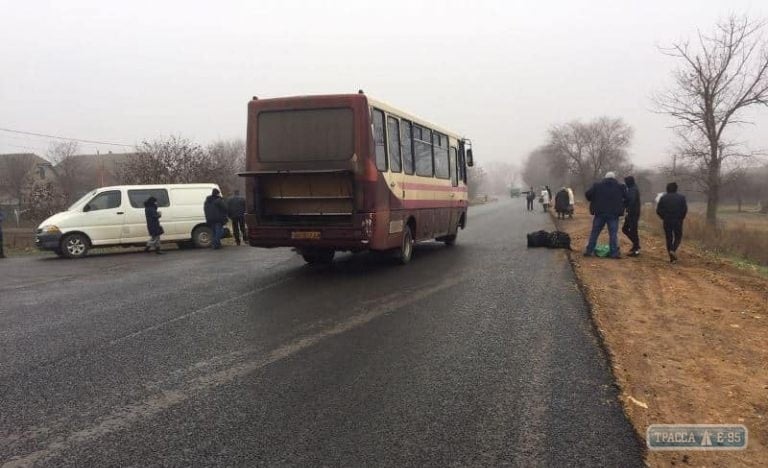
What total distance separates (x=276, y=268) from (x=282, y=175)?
2.41 metres

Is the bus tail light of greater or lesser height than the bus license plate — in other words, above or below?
above

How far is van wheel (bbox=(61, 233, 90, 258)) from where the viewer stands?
48.6ft

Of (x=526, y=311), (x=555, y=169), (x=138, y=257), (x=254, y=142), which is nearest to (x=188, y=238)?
(x=138, y=257)

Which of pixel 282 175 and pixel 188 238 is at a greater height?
pixel 282 175

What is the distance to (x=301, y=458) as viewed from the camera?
10.3 ft

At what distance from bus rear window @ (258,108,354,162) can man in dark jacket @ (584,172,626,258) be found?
583 centimetres

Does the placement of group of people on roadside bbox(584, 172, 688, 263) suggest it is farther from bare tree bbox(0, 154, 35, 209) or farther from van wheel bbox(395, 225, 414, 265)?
bare tree bbox(0, 154, 35, 209)

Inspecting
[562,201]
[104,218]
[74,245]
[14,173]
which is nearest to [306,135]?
[104,218]

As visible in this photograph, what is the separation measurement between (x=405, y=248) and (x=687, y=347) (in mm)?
6410

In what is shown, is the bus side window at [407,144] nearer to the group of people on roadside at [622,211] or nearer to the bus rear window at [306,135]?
the bus rear window at [306,135]

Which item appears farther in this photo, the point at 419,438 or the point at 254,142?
the point at 254,142

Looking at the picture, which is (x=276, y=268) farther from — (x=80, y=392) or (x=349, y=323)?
(x=80, y=392)

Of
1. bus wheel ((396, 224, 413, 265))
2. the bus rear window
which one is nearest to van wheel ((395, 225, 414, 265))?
bus wheel ((396, 224, 413, 265))

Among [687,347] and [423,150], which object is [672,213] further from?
[687,347]
